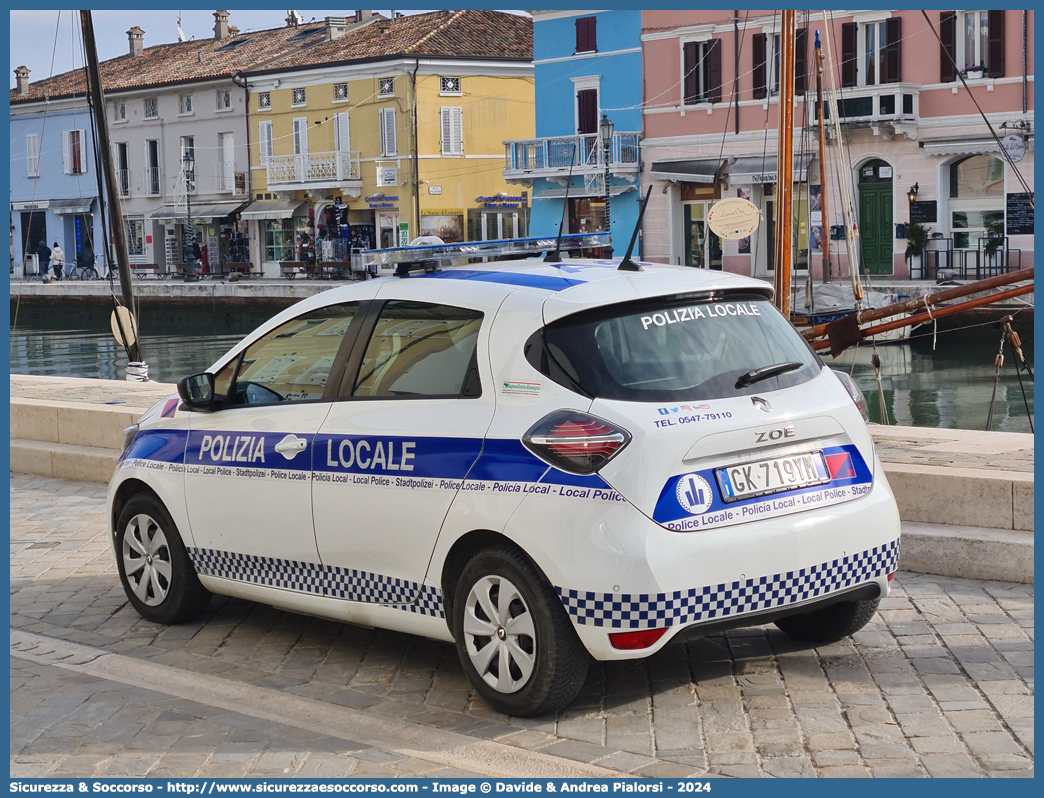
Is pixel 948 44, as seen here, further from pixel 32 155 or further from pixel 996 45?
pixel 32 155

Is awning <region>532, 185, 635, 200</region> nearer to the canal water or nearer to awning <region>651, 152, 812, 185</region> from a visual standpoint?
awning <region>651, 152, 812, 185</region>

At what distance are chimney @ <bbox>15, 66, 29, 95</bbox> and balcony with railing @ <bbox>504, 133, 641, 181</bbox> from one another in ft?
123

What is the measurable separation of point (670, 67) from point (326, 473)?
4228 cm

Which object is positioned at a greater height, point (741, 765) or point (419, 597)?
point (419, 597)

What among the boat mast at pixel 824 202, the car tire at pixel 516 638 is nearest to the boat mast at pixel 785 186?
the car tire at pixel 516 638

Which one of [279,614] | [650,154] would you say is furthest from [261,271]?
[279,614]

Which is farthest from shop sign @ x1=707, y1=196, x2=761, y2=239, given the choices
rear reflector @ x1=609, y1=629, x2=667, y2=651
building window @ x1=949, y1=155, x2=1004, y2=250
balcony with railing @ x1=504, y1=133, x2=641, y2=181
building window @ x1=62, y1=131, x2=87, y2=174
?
building window @ x1=62, y1=131, x2=87, y2=174

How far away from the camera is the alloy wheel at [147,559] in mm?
6691

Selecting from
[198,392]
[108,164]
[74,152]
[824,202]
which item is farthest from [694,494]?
[74,152]

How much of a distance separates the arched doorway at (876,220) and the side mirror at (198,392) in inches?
1442

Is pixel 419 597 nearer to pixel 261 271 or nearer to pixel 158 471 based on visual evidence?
pixel 158 471

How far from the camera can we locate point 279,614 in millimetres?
6941

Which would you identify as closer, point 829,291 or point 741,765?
point 741,765

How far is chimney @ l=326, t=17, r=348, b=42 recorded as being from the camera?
6231cm
